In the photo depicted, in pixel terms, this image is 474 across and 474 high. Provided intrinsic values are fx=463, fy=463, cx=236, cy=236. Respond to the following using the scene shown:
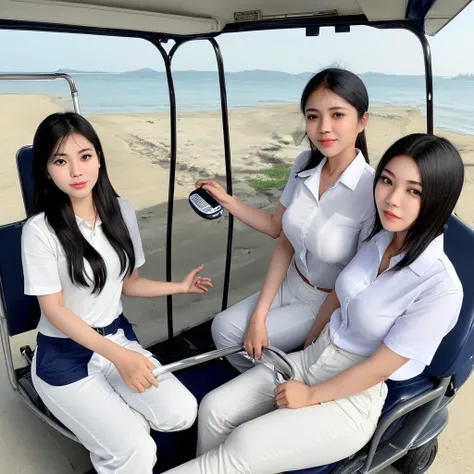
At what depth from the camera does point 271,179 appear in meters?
12.5

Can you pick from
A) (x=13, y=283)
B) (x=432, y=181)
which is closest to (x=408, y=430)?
(x=432, y=181)

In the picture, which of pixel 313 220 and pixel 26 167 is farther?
pixel 26 167

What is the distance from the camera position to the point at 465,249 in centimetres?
183

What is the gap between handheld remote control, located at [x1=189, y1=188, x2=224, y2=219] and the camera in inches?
88.8

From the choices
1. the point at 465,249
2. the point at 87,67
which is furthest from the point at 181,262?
the point at 87,67

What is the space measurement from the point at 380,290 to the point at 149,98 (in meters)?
25.6

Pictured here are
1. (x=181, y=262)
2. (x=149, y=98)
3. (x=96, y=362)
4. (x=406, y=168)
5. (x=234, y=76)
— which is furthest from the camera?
(x=234, y=76)

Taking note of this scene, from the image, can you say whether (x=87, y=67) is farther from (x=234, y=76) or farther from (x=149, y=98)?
(x=234, y=76)

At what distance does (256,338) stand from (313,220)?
588mm

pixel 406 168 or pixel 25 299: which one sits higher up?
pixel 406 168

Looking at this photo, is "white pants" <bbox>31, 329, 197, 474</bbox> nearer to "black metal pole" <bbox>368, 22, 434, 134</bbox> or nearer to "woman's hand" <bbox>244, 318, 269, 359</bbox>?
"woman's hand" <bbox>244, 318, 269, 359</bbox>

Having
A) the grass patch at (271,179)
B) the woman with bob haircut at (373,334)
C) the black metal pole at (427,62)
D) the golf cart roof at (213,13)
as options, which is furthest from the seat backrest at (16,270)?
the grass patch at (271,179)

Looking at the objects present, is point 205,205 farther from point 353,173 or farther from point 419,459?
point 419,459

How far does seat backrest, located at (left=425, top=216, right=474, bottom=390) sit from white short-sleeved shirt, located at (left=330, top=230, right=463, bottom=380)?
11 centimetres
